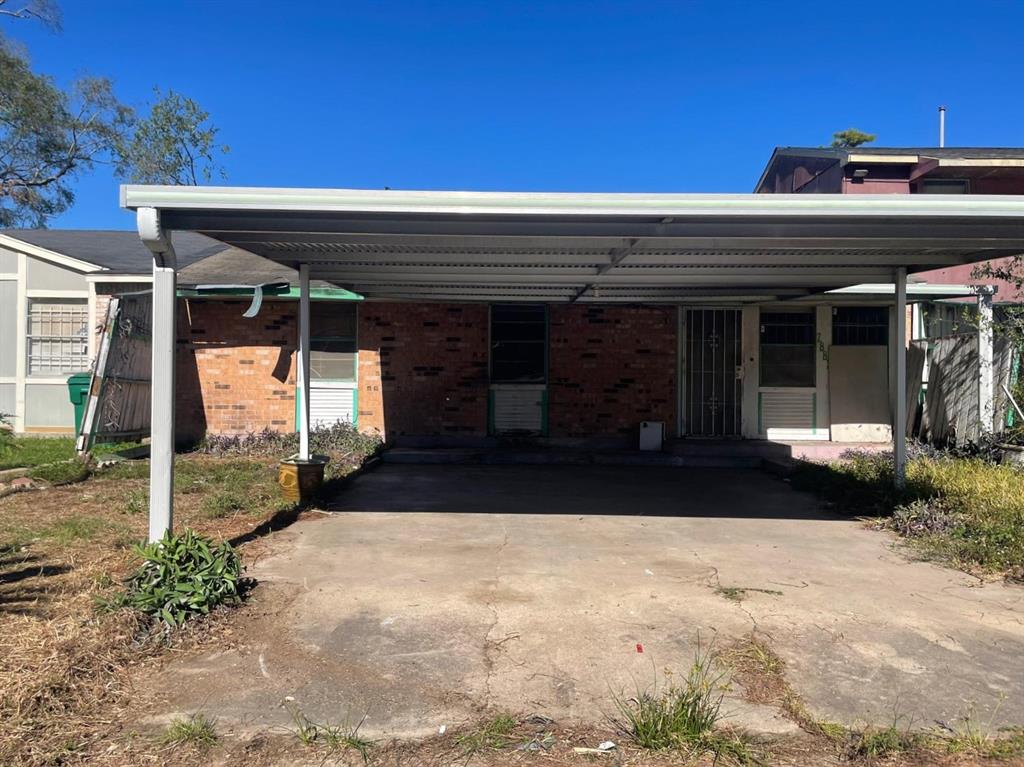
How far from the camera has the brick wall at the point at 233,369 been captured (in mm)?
12320

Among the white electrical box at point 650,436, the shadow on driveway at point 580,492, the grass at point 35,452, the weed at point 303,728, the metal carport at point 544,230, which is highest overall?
the metal carport at point 544,230

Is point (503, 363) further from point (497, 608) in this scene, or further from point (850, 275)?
point (497, 608)

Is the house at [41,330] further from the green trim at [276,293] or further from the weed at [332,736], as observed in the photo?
the weed at [332,736]

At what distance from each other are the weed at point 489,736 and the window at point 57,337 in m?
12.9

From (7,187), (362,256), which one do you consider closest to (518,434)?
(362,256)

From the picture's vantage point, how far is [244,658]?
414 cm

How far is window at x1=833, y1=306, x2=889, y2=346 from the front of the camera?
41.2 feet

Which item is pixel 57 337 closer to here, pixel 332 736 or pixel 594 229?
pixel 594 229

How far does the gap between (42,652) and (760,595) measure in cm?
463

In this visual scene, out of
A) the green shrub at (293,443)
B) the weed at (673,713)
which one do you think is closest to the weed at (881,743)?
the weed at (673,713)

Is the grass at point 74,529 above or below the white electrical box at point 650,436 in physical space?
below

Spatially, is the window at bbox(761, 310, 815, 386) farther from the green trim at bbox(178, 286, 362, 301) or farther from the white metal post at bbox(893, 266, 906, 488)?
the green trim at bbox(178, 286, 362, 301)

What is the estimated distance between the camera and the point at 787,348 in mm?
12625

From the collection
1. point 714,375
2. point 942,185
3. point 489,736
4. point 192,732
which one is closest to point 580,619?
point 489,736
